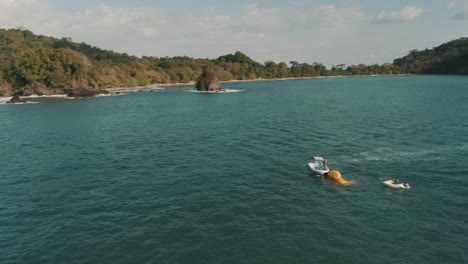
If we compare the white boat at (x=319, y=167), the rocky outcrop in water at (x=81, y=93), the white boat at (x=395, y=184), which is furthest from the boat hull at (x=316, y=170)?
the rocky outcrop in water at (x=81, y=93)

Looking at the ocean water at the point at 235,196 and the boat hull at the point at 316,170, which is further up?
the boat hull at the point at 316,170

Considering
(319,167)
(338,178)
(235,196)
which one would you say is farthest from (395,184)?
(235,196)

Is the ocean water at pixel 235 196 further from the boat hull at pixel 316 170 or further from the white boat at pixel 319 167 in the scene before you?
the white boat at pixel 319 167

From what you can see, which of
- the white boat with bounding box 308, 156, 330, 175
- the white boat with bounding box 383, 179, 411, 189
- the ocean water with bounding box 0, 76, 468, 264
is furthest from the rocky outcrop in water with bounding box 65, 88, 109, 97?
the white boat with bounding box 383, 179, 411, 189

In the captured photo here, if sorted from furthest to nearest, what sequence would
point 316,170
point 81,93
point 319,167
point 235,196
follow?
1. point 81,93
2. point 319,167
3. point 316,170
4. point 235,196

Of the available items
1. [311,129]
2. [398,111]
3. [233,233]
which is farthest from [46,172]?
[398,111]

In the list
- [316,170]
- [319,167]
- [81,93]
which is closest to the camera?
[316,170]

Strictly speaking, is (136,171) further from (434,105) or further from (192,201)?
(434,105)

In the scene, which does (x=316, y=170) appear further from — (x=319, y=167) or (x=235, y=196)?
(x=235, y=196)

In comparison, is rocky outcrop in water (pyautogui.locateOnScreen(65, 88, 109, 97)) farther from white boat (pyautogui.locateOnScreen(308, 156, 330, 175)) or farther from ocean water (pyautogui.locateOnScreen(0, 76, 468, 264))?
white boat (pyautogui.locateOnScreen(308, 156, 330, 175))
